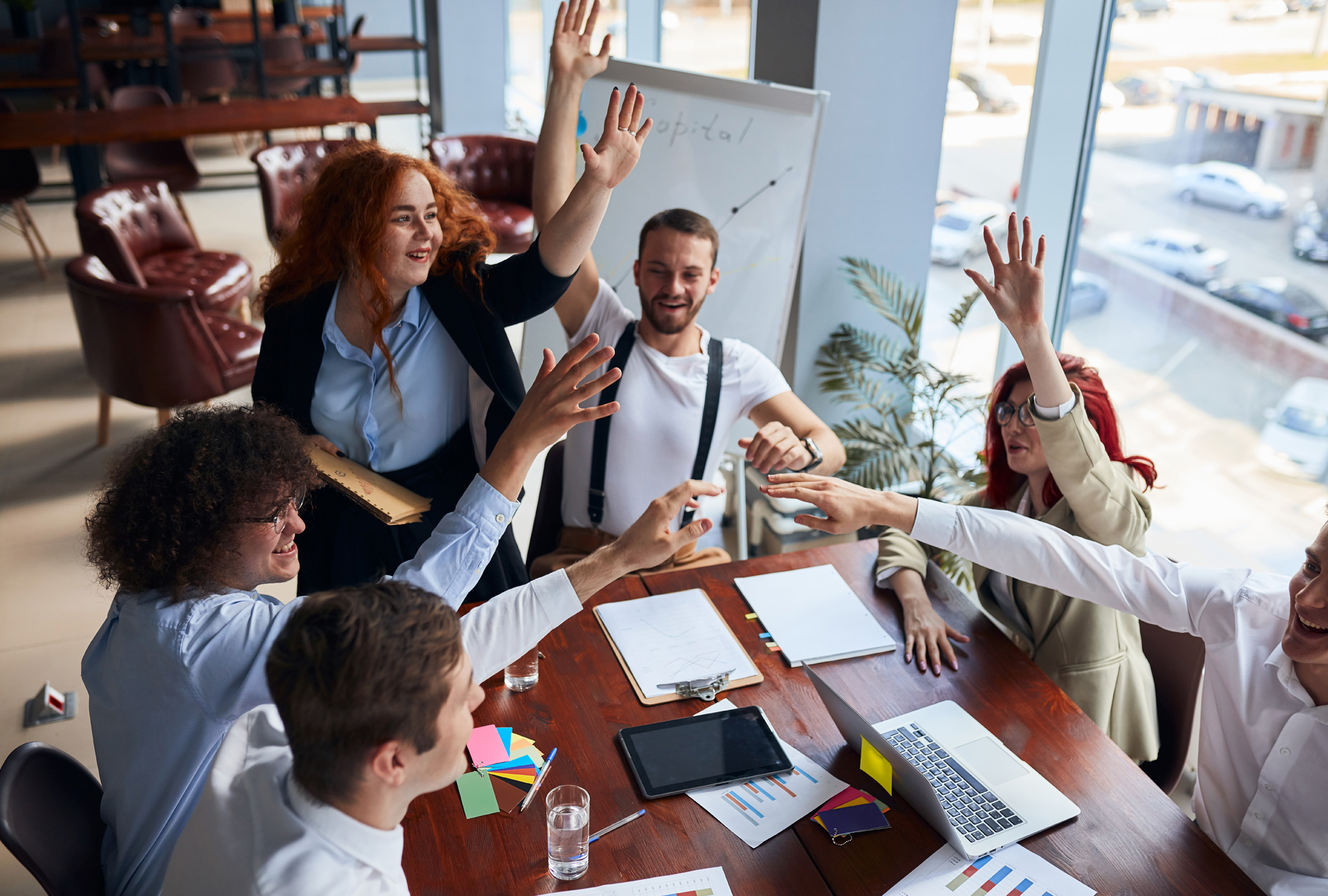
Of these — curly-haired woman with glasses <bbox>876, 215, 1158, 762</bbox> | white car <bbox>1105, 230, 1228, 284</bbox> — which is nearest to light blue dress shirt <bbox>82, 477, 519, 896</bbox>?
curly-haired woman with glasses <bbox>876, 215, 1158, 762</bbox>

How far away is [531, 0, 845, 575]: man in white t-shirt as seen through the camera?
253cm

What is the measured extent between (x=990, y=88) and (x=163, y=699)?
3476 millimetres

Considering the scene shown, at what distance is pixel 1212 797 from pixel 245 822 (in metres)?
1.65

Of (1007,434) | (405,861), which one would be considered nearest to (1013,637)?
(1007,434)

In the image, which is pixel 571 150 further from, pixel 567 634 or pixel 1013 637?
pixel 1013 637

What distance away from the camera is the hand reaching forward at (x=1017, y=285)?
2.00 meters

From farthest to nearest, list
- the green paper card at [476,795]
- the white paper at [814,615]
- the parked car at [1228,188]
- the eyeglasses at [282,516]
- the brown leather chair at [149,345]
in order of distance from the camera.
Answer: the brown leather chair at [149,345] < the parked car at [1228,188] < the white paper at [814,615] < the green paper card at [476,795] < the eyeglasses at [282,516]

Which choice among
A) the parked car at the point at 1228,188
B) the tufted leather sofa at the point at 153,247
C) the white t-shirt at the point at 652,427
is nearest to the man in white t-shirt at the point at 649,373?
the white t-shirt at the point at 652,427

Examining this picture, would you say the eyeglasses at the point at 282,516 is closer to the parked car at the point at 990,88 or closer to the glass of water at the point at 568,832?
the glass of water at the point at 568,832

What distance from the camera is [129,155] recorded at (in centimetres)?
737

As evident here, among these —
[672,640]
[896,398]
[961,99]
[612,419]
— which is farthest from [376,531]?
[961,99]

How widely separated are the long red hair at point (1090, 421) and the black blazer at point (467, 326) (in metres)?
1.01

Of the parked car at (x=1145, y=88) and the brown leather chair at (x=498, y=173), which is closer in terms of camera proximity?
the parked car at (x=1145, y=88)

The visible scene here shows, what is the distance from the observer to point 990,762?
1779mm
